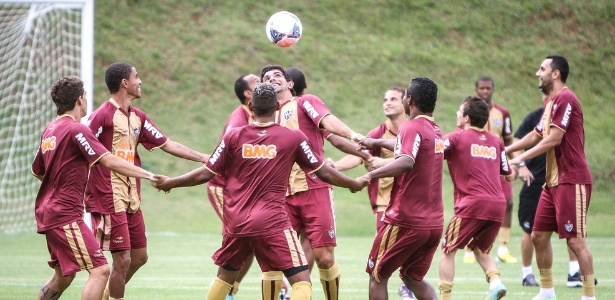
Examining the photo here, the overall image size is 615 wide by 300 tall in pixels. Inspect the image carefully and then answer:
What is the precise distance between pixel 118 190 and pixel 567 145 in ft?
15.2

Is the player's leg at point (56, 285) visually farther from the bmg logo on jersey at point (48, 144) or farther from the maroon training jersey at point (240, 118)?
the maroon training jersey at point (240, 118)

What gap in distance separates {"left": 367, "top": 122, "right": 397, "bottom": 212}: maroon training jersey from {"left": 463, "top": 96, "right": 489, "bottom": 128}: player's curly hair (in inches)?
41.2

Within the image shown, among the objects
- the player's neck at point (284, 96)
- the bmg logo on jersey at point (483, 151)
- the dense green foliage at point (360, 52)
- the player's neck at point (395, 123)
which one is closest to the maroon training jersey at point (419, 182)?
the bmg logo on jersey at point (483, 151)

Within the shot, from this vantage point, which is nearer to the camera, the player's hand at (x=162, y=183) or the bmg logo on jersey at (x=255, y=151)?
the bmg logo on jersey at (x=255, y=151)

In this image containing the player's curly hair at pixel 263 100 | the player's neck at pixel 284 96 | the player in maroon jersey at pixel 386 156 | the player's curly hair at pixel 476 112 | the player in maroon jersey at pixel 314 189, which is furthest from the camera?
the player in maroon jersey at pixel 386 156

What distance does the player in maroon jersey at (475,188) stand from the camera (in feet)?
32.4

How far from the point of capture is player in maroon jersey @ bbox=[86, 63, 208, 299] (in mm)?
8906

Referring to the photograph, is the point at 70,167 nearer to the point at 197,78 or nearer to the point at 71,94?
the point at 71,94

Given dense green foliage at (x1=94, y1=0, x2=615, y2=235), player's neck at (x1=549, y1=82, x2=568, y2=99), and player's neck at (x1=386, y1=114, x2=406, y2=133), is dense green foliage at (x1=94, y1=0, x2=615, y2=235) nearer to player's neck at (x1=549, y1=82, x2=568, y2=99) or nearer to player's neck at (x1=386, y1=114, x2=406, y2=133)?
player's neck at (x1=386, y1=114, x2=406, y2=133)

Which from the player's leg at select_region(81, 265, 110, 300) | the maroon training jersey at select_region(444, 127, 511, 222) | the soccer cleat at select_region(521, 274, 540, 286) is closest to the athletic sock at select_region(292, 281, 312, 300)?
the player's leg at select_region(81, 265, 110, 300)

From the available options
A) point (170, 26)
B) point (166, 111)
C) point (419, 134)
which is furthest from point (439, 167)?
point (170, 26)

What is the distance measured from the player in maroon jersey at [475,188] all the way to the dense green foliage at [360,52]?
47.0 ft

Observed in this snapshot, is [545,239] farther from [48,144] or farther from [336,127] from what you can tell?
→ [48,144]

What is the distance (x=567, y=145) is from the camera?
393 inches
